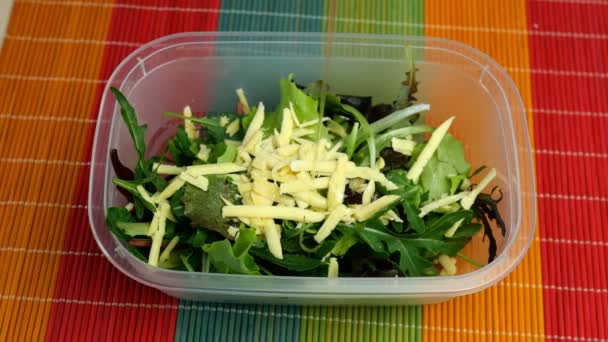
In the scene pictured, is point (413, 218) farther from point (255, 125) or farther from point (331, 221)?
point (255, 125)

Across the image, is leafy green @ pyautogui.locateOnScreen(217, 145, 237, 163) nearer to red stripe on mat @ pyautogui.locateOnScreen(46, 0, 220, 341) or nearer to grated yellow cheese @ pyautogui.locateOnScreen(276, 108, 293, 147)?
grated yellow cheese @ pyautogui.locateOnScreen(276, 108, 293, 147)

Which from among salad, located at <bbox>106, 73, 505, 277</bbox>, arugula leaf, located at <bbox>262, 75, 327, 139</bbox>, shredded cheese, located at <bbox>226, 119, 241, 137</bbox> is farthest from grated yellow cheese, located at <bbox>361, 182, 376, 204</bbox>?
shredded cheese, located at <bbox>226, 119, 241, 137</bbox>

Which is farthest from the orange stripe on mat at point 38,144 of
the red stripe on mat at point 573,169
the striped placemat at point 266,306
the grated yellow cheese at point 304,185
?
the red stripe on mat at point 573,169

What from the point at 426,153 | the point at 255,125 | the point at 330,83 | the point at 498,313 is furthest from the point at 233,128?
the point at 498,313

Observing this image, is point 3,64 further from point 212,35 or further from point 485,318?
point 485,318

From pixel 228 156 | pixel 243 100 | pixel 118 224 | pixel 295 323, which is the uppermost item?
pixel 243 100

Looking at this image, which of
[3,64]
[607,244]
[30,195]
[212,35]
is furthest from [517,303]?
[3,64]
